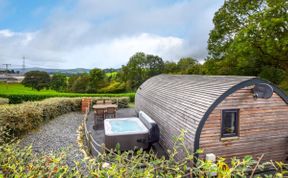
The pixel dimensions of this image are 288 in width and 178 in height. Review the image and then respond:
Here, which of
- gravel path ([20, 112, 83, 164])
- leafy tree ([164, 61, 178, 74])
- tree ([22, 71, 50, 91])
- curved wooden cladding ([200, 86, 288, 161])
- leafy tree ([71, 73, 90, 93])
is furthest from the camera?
leafy tree ([164, 61, 178, 74])

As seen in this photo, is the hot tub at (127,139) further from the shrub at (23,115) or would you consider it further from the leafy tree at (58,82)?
the leafy tree at (58,82)

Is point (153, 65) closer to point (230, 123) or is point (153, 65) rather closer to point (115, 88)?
point (115, 88)

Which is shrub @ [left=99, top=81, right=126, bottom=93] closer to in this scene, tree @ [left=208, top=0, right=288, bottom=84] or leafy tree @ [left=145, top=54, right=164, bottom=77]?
leafy tree @ [left=145, top=54, right=164, bottom=77]

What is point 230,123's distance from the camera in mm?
6332

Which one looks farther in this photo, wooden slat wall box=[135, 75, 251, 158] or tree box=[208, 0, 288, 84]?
tree box=[208, 0, 288, 84]

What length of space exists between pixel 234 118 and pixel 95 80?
2988 cm

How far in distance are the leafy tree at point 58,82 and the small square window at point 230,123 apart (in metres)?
34.1

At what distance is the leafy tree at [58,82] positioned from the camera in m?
34.8

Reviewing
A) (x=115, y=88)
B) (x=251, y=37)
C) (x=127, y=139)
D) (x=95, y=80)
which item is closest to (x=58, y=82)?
(x=95, y=80)

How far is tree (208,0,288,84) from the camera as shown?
13.3m

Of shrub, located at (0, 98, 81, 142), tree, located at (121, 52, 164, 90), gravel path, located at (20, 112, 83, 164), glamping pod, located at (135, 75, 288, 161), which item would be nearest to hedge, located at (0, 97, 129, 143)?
shrub, located at (0, 98, 81, 142)

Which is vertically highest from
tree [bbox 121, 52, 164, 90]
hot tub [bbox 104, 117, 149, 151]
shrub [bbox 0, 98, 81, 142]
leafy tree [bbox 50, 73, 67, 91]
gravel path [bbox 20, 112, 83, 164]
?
tree [bbox 121, 52, 164, 90]

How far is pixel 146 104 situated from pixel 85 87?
24.6 m

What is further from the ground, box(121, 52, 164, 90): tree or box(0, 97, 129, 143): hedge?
box(121, 52, 164, 90): tree
